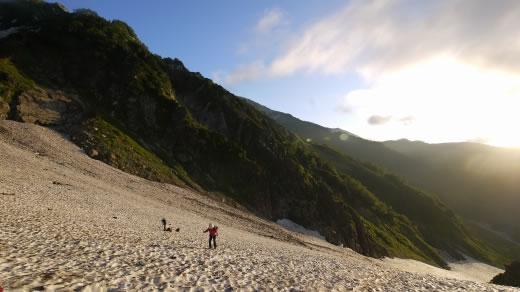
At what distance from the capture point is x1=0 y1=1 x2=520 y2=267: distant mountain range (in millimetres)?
68688

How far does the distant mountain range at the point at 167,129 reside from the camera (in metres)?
68.7

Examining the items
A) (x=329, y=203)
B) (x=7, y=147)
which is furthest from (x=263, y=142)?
(x=7, y=147)

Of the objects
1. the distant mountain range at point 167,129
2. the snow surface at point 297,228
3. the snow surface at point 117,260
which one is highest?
the distant mountain range at point 167,129

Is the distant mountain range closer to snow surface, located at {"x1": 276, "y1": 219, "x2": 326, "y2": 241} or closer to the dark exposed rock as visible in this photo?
snow surface, located at {"x1": 276, "y1": 219, "x2": 326, "y2": 241}

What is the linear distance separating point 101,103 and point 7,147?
141ft

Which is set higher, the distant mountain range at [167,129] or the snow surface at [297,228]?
the distant mountain range at [167,129]

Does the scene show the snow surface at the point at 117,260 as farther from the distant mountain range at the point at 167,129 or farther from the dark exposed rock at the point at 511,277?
the dark exposed rock at the point at 511,277

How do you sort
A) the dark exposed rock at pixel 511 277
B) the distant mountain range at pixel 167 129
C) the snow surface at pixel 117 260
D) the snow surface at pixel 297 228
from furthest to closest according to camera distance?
the snow surface at pixel 297 228 < the distant mountain range at pixel 167 129 < the dark exposed rock at pixel 511 277 < the snow surface at pixel 117 260

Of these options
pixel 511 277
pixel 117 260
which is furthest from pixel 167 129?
pixel 511 277

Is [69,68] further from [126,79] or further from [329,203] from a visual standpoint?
[329,203]

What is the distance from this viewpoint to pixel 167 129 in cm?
8769

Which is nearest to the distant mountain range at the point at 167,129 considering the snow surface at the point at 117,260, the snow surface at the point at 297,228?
the snow surface at the point at 297,228

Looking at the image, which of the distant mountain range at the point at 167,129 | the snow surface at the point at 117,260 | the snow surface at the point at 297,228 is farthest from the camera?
the snow surface at the point at 297,228

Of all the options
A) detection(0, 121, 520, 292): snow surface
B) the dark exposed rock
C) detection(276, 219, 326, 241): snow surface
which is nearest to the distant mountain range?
detection(276, 219, 326, 241): snow surface
